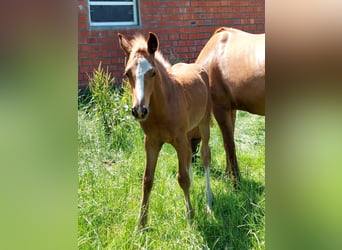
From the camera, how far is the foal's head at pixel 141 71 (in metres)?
2.36

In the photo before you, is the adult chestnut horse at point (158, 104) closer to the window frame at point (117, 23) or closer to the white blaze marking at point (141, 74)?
the white blaze marking at point (141, 74)

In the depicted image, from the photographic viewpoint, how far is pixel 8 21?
2.25 ft

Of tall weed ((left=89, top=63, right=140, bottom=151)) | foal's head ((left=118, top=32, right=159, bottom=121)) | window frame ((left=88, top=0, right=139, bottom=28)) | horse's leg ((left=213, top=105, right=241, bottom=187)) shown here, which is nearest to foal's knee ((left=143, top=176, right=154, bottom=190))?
foal's head ((left=118, top=32, right=159, bottom=121))

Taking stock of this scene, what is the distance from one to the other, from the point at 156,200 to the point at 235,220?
0.58 m

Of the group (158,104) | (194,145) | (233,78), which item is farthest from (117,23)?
(158,104)

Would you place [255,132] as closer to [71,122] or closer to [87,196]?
[87,196]

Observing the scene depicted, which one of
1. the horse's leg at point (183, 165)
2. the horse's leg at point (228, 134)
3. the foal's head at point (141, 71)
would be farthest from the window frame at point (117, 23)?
the horse's leg at point (183, 165)

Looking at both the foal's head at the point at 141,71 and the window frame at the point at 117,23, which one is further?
the window frame at the point at 117,23

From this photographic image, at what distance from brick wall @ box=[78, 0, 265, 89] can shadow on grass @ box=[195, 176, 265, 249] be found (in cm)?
329

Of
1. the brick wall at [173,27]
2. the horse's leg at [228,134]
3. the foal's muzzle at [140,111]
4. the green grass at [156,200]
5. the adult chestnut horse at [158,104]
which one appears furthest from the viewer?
the brick wall at [173,27]

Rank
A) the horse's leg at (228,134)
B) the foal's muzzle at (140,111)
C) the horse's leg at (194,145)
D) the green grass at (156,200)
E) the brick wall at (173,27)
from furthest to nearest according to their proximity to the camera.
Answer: the brick wall at (173,27) → the horse's leg at (194,145) → the horse's leg at (228,134) → the green grass at (156,200) → the foal's muzzle at (140,111)

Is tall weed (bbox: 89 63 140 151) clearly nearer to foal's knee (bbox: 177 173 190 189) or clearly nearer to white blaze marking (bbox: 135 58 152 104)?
foal's knee (bbox: 177 173 190 189)

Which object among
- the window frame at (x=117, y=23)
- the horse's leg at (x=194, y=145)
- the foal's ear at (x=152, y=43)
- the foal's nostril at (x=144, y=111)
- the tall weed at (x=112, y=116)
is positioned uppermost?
the window frame at (x=117, y=23)

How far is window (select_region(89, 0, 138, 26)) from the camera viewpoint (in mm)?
6121
